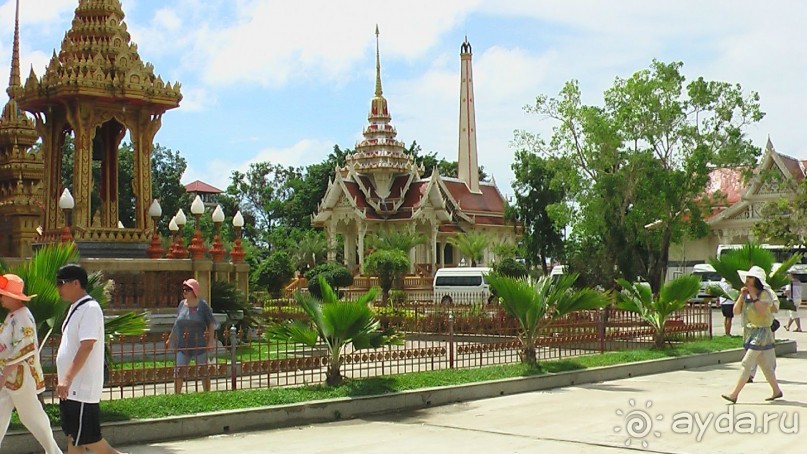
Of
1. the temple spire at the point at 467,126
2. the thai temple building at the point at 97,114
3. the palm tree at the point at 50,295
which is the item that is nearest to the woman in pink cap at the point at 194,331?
the palm tree at the point at 50,295

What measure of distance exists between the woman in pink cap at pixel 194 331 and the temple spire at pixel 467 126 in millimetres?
54001

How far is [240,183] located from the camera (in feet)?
248

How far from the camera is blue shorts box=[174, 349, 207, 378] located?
10602 mm

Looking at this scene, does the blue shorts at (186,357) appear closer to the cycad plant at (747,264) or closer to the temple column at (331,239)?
the cycad plant at (747,264)

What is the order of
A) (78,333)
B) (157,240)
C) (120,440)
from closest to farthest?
(78,333), (120,440), (157,240)

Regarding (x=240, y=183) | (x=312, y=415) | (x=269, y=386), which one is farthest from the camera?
(x=240, y=183)

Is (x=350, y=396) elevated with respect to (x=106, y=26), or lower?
lower

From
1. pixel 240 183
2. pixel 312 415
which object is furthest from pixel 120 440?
pixel 240 183

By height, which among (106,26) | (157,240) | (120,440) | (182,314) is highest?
(106,26)

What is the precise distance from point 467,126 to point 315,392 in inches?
2210

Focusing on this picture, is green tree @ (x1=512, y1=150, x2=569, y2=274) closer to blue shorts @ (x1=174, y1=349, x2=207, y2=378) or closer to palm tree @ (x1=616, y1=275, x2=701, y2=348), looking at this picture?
palm tree @ (x1=616, y1=275, x2=701, y2=348)

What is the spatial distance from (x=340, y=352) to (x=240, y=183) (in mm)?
64997

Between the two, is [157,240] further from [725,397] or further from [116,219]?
[725,397]

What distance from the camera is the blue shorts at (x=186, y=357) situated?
1060 centimetres
